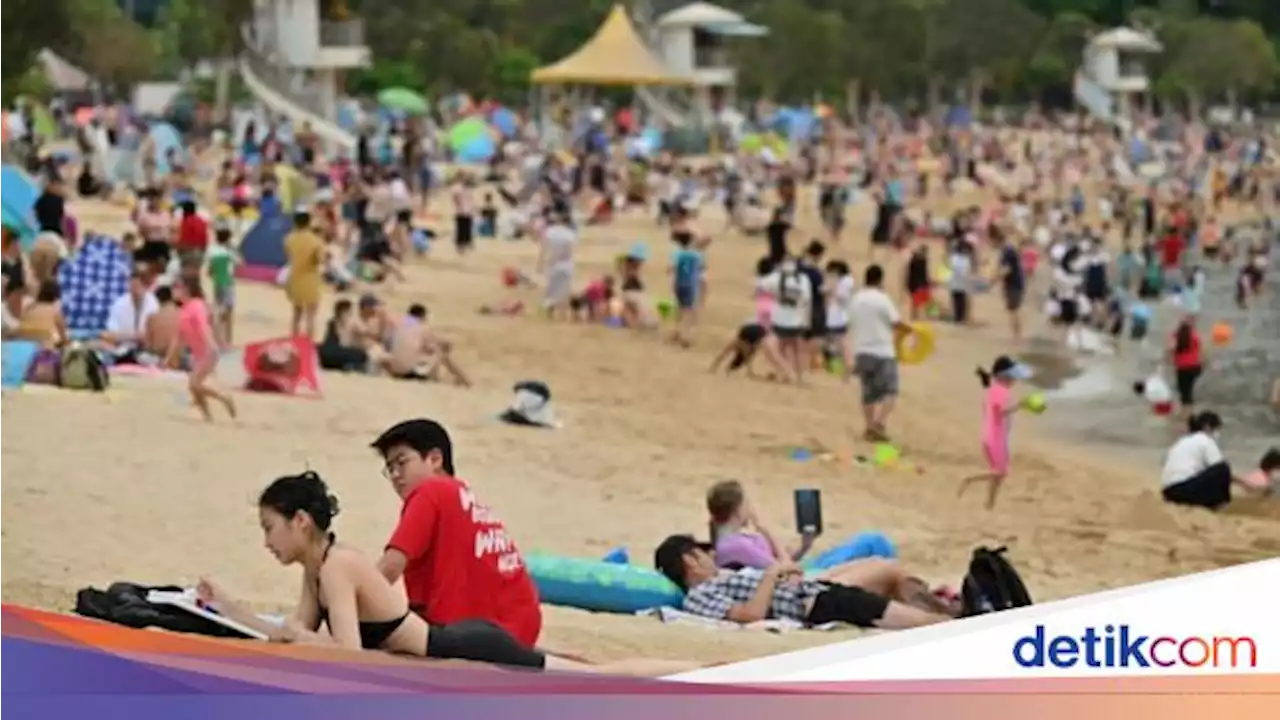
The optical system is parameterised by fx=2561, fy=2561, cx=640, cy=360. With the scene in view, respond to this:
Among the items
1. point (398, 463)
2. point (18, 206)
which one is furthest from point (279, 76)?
point (398, 463)

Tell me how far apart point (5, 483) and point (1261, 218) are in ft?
128

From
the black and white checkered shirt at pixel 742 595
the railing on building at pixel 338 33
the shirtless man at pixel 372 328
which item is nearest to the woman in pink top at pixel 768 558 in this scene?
the black and white checkered shirt at pixel 742 595

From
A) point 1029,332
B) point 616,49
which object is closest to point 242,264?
point 1029,332

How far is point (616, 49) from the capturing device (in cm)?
4222

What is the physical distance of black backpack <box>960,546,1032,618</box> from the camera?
748cm

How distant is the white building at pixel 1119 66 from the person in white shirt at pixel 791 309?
1307 centimetres

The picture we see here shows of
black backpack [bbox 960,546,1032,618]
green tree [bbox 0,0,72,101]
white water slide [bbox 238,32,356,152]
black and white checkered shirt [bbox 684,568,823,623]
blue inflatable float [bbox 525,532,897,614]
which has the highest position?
green tree [bbox 0,0,72,101]

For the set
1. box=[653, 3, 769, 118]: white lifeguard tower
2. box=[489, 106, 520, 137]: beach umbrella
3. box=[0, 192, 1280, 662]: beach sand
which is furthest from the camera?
box=[653, 3, 769, 118]: white lifeguard tower

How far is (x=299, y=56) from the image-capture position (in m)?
37.9

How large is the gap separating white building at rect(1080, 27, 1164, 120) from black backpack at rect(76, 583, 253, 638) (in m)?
25.1

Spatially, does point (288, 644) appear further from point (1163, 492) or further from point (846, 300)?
point (846, 300)

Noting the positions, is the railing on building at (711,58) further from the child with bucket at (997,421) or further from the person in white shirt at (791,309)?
A: the child with bucket at (997,421)

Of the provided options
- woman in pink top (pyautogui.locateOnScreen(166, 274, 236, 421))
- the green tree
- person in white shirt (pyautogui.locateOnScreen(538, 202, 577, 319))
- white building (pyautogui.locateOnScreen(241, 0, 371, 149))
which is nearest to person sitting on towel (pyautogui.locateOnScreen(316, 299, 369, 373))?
woman in pink top (pyautogui.locateOnScreen(166, 274, 236, 421))

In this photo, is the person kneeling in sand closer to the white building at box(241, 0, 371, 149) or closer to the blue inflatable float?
the blue inflatable float
